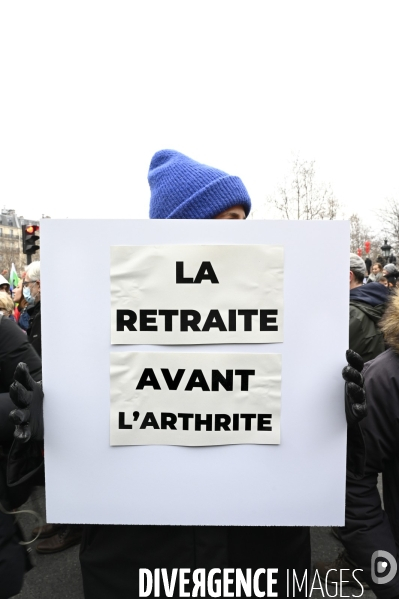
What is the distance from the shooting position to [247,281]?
1.25 meters

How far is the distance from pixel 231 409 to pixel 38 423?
540mm

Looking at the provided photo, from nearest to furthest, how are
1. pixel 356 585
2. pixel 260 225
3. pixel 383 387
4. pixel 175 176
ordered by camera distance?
pixel 260 225 → pixel 383 387 → pixel 175 176 → pixel 356 585

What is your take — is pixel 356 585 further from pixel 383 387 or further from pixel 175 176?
pixel 175 176

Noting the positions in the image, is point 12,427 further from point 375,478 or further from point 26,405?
point 375,478

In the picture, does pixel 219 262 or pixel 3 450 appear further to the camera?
pixel 3 450

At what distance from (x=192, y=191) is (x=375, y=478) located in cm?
108

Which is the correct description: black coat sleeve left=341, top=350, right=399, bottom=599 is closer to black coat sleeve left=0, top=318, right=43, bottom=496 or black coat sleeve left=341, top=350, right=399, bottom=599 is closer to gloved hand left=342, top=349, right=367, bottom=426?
gloved hand left=342, top=349, right=367, bottom=426

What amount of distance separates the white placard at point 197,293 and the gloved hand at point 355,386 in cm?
19

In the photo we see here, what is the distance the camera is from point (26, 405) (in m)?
1.20

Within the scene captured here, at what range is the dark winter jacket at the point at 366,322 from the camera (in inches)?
132

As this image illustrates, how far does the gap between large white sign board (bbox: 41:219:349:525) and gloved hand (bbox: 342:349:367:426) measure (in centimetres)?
5

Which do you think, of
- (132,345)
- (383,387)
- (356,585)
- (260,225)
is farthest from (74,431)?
(356,585)

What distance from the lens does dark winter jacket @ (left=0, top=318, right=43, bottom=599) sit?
1321mm

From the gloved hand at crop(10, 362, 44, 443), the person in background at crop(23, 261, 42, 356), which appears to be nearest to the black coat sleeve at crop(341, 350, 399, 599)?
the gloved hand at crop(10, 362, 44, 443)
